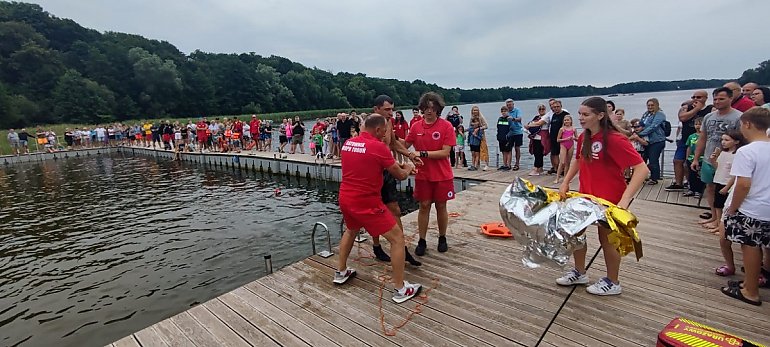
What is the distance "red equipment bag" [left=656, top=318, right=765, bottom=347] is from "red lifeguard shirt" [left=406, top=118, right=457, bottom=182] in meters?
2.28

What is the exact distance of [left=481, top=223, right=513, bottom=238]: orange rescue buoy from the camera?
15.7 feet

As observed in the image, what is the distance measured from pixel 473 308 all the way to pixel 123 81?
69.2 m

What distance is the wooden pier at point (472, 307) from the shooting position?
2.77m

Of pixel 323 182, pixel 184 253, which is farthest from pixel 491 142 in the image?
pixel 184 253

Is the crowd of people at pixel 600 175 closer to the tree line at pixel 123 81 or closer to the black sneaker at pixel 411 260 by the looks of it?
the black sneaker at pixel 411 260

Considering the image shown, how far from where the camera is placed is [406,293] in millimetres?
3305

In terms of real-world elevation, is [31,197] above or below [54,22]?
below

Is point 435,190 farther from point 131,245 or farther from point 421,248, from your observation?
point 131,245

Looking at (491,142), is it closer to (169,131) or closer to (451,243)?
(169,131)

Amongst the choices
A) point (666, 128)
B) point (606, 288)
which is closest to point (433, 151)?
point (606, 288)

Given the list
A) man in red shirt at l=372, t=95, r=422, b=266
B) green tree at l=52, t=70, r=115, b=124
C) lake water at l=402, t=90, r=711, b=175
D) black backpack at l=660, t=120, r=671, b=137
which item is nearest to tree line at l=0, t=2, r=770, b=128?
green tree at l=52, t=70, r=115, b=124

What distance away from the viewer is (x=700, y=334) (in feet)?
6.80

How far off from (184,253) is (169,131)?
18.6 metres

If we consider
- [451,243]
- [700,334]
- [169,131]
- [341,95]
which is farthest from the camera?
[341,95]
